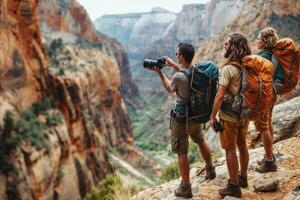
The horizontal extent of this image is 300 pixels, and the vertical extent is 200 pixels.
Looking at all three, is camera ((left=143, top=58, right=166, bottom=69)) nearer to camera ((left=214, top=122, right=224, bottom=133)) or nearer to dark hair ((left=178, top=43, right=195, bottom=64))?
dark hair ((left=178, top=43, right=195, bottom=64))

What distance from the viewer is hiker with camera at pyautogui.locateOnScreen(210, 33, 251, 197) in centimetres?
658

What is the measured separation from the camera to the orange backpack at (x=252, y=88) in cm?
661

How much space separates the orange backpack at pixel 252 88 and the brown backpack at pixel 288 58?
115 cm

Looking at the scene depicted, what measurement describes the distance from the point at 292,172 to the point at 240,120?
160 cm

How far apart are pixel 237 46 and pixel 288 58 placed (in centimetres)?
136

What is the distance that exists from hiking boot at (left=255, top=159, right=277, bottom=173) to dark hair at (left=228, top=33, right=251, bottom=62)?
2032 millimetres

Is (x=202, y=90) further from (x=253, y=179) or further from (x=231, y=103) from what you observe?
(x=253, y=179)

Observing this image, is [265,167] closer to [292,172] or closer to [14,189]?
[292,172]

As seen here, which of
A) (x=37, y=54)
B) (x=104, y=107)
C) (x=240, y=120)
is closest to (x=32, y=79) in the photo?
(x=37, y=54)

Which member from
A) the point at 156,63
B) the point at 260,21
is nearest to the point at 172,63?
the point at 156,63

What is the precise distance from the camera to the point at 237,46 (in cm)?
674

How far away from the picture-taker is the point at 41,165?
27531 mm

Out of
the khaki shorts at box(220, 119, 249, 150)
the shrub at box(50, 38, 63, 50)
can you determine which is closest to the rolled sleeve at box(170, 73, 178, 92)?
the khaki shorts at box(220, 119, 249, 150)

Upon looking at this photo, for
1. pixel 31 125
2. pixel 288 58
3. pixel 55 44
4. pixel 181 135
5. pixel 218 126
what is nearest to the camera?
pixel 218 126
